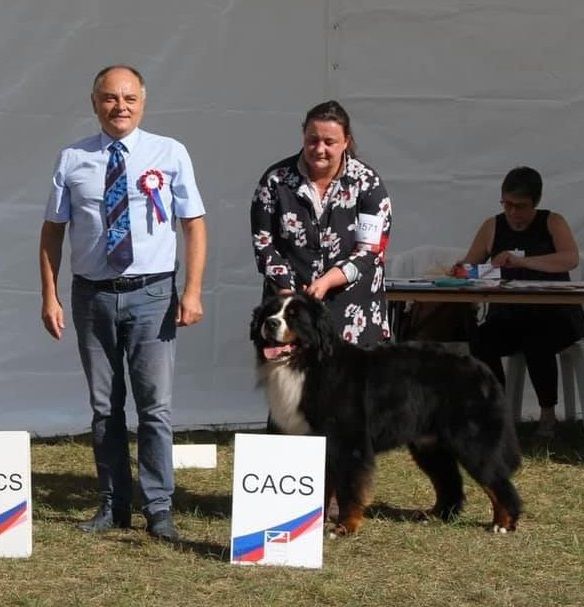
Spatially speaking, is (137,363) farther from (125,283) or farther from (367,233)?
(367,233)

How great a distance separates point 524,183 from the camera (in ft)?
21.1

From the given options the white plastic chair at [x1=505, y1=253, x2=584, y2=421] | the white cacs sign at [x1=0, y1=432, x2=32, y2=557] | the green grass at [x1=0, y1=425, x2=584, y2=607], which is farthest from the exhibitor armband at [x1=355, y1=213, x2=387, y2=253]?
the white plastic chair at [x1=505, y1=253, x2=584, y2=421]

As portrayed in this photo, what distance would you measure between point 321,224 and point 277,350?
20.1 inches

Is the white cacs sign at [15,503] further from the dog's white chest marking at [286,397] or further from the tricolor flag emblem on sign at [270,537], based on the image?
A: the dog's white chest marking at [286,397]

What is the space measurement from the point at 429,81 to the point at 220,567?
3.49 metres

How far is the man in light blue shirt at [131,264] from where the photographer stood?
440 cm

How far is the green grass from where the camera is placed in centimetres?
392

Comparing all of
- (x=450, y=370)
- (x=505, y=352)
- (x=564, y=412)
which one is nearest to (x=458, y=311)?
(x=505, y=352)

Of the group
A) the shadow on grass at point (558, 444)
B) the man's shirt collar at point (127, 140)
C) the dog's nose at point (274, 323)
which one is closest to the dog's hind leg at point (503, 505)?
the dog's nose at point (274, 323)

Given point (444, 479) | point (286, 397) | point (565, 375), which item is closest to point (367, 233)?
point (286, 397)

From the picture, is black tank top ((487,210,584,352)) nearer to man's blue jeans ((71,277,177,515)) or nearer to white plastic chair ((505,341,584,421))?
white plastic chair ((505,341,584,421))

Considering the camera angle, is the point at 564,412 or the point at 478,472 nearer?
the point at 478,472

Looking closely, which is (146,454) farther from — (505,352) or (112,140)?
(505,352)

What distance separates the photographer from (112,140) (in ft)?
14.6
